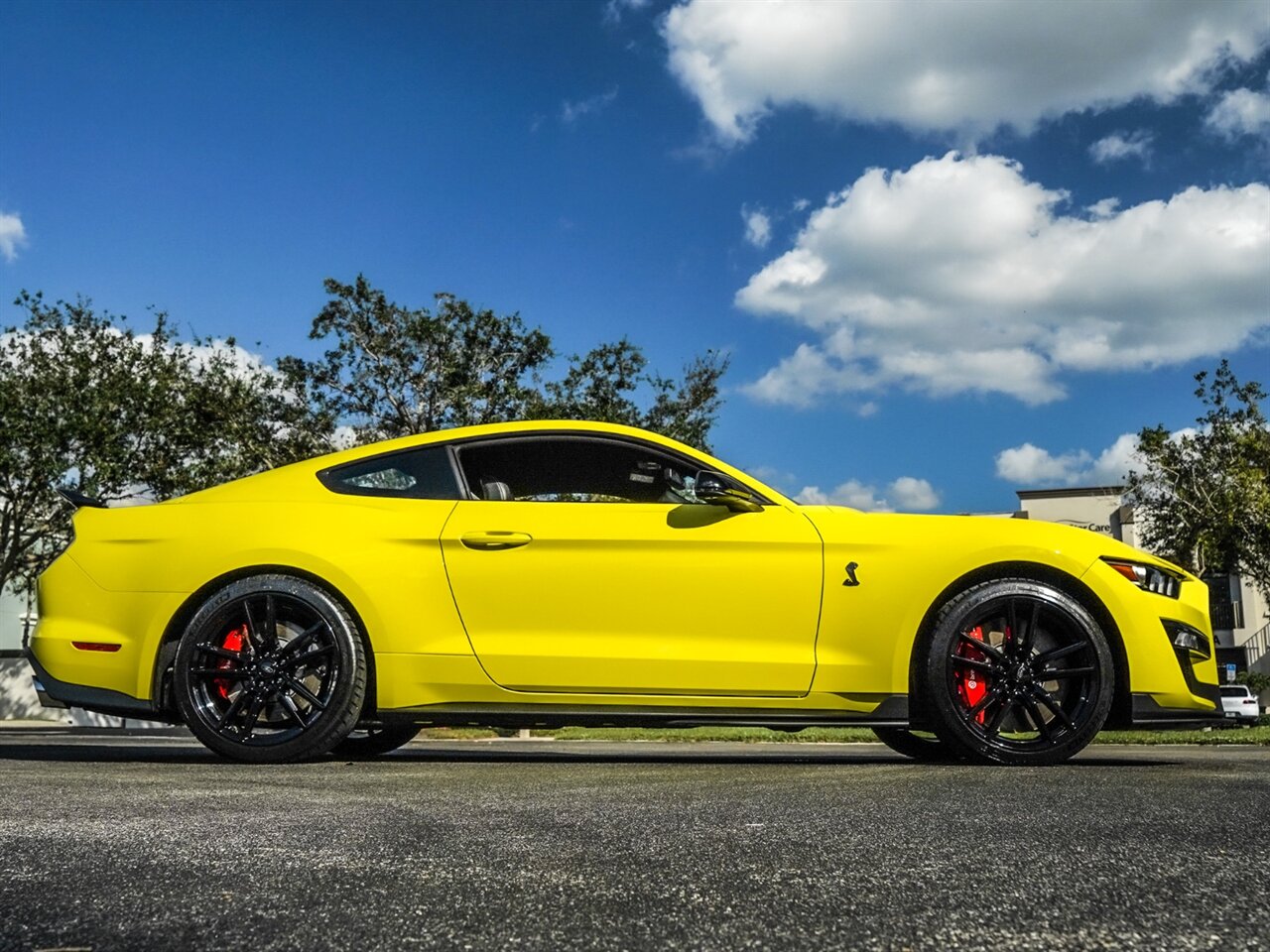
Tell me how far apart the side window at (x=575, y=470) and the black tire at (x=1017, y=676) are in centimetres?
129

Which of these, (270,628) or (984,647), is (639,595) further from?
(270,628)

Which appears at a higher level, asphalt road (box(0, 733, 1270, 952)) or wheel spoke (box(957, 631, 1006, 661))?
wheel spoke (box(957, 631, 1006, 661))

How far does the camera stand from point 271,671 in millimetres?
4703

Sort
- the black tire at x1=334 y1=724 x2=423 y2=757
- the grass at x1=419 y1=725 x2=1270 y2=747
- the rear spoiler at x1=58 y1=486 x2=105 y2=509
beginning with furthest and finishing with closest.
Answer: the grass at x1=419 y1=725 x2=1270 y2=747 → the black tire at x1=334 y1=724 x2=423 y2=757 → the rear spoiler at x1=58 y1=486 x2=105 y2=509

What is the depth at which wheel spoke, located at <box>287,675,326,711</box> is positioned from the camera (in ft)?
15.2

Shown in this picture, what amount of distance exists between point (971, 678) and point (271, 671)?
286 cm

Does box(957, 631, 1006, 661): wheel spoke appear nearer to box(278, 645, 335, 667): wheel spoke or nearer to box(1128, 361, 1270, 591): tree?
box(278, 645, 335, 667): wheel spoke

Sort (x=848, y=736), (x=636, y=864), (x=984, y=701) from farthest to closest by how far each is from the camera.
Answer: (x=848, y=736), (x=984, y=701), (x=636, y=864)

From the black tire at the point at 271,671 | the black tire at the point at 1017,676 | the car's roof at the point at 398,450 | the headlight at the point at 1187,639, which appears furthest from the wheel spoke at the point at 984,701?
the black tire at the point at 271,671

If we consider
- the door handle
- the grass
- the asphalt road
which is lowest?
the grass

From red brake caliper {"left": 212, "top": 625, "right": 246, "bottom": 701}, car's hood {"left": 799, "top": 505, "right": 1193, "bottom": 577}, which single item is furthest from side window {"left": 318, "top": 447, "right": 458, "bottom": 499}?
car's hood {"left": 799, "top": 505, "right": 1193, "bottom": 577}

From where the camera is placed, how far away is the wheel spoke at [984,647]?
4602 mm

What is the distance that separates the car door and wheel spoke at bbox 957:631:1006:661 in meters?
0.60

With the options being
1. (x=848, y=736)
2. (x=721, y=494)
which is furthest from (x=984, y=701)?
(x=848, y=736)
